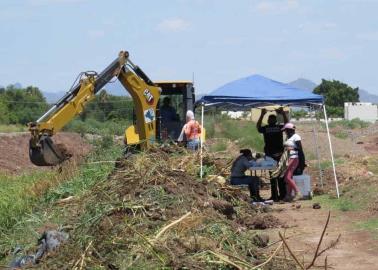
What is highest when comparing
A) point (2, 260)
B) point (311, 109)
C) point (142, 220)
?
point (311, 109)

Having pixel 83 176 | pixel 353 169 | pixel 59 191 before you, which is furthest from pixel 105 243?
pixel 353 169

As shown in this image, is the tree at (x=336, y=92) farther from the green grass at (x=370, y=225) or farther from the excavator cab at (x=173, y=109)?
the green grass at (x=370, y=225)

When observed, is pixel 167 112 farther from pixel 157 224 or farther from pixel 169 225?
pixel 169 225

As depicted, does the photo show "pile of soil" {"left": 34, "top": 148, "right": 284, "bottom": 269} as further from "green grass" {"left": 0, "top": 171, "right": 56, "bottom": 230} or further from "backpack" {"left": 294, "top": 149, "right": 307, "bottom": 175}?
"backpack" {"left": 294, "top": 149, "right": 307, "bottom": 175}

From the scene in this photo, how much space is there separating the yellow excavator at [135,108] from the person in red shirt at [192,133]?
2.97 feet

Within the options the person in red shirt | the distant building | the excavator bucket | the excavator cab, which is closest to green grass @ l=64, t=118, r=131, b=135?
the excavator cab

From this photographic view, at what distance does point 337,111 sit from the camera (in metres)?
100

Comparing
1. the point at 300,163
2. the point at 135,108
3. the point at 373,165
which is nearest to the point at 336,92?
the point at 373,165

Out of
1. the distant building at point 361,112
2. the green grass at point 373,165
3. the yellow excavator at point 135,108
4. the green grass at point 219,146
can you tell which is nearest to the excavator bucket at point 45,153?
the yellow excavator at point 135,108

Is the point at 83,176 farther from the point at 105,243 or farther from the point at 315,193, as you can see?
the point at 105,243

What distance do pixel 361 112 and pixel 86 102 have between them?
267 ft

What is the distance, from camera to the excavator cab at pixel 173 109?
21.1 metres

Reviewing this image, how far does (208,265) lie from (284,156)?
28.2 feet

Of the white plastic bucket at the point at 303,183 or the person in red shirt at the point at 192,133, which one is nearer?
the white plastic bucket at the point at 303,183
